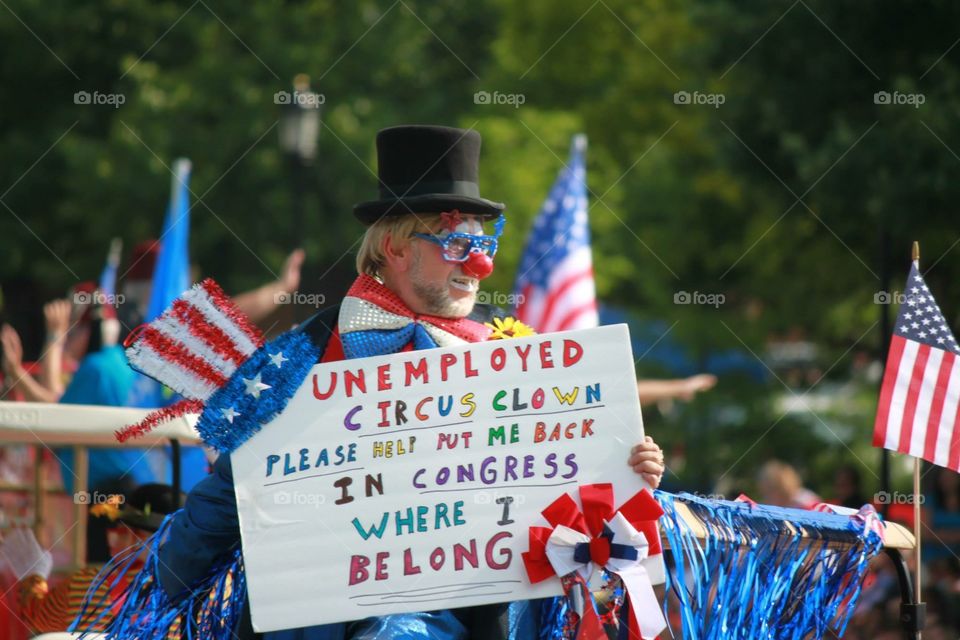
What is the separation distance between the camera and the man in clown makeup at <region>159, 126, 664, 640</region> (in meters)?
4.05

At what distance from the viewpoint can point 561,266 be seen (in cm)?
989

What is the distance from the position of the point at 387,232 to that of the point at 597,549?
1128mm

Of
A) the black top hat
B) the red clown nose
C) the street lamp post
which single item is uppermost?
the street lamp post

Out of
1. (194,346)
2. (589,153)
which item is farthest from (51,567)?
(589,153)

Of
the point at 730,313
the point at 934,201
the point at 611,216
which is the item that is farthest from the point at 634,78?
the point at 934,201

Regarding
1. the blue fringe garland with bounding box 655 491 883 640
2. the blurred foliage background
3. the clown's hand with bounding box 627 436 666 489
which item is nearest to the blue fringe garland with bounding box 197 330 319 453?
the clown's hand with bounding box 627 436 666 489

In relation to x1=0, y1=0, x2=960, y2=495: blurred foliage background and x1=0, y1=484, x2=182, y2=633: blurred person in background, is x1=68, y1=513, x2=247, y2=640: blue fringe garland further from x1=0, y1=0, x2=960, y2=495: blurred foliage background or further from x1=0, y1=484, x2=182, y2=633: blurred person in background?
x1=0, y1=0, x2=960, y2=495: blurred foliage background

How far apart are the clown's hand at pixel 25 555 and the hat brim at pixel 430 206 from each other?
72.6 inches

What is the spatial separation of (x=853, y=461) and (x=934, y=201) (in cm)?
414

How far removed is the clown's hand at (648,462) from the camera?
152 inches

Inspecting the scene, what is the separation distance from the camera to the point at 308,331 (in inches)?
166

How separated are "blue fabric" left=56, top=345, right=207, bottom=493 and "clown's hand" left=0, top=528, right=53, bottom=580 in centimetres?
112

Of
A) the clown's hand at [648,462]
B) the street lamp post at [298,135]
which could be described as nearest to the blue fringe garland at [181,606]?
the clown's hand at [648,462]

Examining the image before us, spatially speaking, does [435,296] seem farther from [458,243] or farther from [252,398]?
[252,398]
